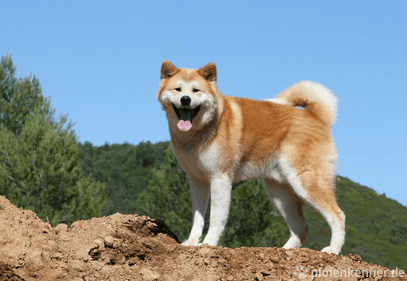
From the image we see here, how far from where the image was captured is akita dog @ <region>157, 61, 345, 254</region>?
6.39 m

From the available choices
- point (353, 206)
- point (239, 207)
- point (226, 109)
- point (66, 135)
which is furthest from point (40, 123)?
point (353, 206)

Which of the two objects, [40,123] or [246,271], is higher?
[40,123]

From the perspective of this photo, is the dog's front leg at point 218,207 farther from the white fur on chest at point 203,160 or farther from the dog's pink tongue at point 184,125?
the dog's pink tongue at point 184,125

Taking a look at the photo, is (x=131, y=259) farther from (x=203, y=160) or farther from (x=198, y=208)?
(x=203, y=160)

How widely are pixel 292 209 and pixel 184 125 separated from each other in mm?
2445

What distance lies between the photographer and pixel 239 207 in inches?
1018

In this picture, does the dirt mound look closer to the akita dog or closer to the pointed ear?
the akita dog

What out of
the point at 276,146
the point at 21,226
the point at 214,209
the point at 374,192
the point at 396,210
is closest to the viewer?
the point at 21,226

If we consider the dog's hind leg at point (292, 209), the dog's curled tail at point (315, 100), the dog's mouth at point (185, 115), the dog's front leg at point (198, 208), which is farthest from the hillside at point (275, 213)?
the dog's mouth at point (185, 115)

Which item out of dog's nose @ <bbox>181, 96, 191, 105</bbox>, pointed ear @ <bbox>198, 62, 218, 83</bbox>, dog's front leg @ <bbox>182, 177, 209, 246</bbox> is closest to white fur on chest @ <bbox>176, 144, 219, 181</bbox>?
dog's front leg @ <bbox>182, 177, 209, 246</bbox>

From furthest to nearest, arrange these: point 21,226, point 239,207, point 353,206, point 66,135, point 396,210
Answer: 1. point 396,210
2. point 353,206
3. point 239,207
4. point 66,135
5. point 21,226

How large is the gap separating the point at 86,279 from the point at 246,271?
189 cm

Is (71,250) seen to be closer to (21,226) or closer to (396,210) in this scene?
(21,226)

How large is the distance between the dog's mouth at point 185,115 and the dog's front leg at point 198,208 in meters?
1.00
